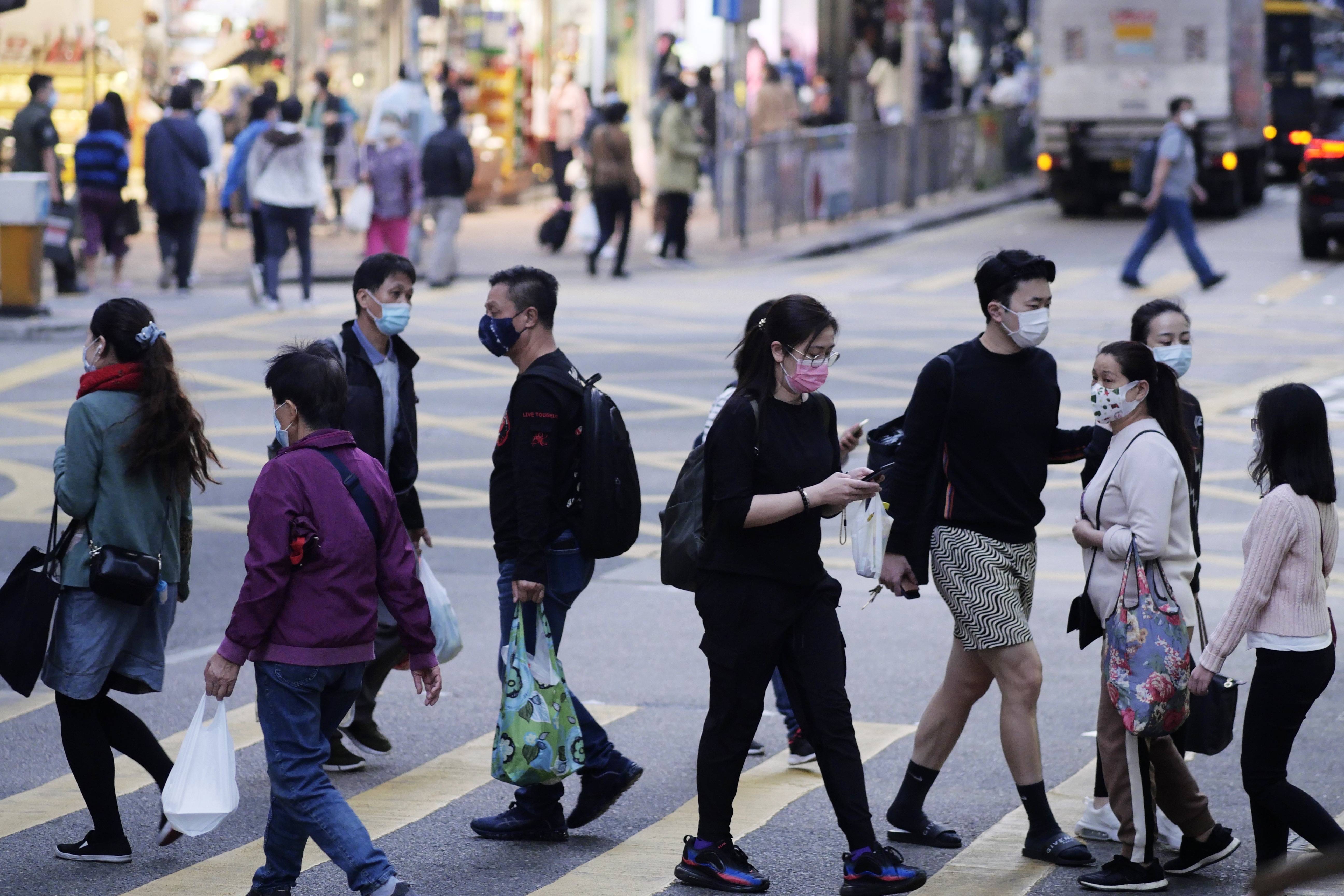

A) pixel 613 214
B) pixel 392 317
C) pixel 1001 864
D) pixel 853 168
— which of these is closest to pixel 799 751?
pixel 1001 864

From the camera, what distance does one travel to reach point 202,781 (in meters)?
4.89

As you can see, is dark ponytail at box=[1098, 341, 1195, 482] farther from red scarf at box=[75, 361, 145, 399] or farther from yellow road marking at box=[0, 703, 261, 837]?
yellow road marking at box=[0, 703, 261, 837]

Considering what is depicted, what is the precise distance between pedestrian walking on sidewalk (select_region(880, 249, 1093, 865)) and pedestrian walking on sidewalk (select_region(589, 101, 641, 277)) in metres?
14.4

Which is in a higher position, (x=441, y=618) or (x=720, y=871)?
(x=441, y=618)

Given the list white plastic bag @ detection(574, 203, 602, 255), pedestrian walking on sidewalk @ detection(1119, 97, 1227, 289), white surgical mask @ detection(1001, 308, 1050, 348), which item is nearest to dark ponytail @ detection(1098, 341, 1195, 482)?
white surgical mask @ detection(1001, 308, 1050, 348)

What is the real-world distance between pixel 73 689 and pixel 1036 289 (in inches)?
116

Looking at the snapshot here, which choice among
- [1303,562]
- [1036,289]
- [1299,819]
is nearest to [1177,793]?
[1299,819]

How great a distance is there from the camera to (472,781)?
6230mm

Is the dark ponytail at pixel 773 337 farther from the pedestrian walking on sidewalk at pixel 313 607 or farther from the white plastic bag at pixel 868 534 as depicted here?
the pedestrian walking on sidewalk at pixel 313 607

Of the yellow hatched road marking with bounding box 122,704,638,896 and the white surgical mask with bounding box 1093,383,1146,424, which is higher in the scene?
the white surgical mask with bounding box 1093,383,1146,424

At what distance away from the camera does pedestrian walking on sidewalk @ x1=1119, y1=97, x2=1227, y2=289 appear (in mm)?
18422

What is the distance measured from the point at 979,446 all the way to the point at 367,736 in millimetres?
2400

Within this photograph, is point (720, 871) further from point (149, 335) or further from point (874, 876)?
point (149, 335)

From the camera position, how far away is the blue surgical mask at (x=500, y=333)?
18.4ft
